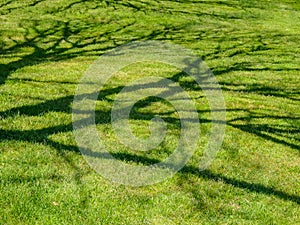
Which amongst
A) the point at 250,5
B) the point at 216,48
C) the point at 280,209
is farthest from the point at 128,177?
the point at 250,5

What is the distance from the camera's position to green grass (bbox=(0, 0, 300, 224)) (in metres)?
6.11

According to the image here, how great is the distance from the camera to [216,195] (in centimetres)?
675

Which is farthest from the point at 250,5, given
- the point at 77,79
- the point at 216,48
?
the point at 77,79

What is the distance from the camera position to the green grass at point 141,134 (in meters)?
6.11

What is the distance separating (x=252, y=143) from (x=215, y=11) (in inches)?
877

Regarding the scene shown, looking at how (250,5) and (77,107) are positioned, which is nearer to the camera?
(77,107)

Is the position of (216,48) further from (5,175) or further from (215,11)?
(5,175)

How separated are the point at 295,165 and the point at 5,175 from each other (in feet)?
19.5

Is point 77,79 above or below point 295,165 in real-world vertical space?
above

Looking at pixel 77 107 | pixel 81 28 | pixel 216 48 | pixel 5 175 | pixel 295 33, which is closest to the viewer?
pixel 5 175

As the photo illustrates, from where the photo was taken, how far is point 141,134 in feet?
28.2

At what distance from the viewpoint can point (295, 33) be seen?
24.4 metres

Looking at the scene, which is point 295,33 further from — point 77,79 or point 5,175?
point 5,175

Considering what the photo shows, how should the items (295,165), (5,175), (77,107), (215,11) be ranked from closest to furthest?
(5,175) < (295,165) < (77,107) < (215,11)
